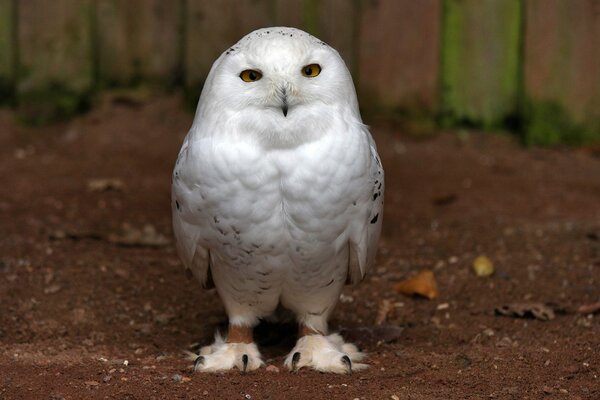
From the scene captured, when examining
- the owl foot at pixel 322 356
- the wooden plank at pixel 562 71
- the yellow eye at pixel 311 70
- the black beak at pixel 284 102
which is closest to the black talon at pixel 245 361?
the owl foot at pixel 322 356

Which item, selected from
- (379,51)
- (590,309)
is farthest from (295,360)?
(379,51)

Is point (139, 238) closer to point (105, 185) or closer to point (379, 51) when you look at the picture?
point (105, 185)

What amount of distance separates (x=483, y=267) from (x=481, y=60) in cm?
205

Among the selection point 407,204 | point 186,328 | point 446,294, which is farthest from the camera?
point 407,204

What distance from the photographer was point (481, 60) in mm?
6773

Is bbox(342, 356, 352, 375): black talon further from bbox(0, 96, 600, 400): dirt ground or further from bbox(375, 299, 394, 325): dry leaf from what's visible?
bbox(375, 299, 394, 325): dry leaf

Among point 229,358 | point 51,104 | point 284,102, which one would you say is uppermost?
point 284,102

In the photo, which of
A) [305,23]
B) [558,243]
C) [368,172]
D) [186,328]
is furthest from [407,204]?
[368,172]

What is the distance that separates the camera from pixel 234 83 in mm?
3656

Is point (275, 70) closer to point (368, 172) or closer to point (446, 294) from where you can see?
point (368, 172)

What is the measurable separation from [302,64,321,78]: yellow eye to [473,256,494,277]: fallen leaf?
1.86 m

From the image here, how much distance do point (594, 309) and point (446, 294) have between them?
0.70 meters

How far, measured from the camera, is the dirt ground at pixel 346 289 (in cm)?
375

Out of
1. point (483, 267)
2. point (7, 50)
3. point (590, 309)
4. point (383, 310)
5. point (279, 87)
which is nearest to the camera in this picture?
point (279, 87)
